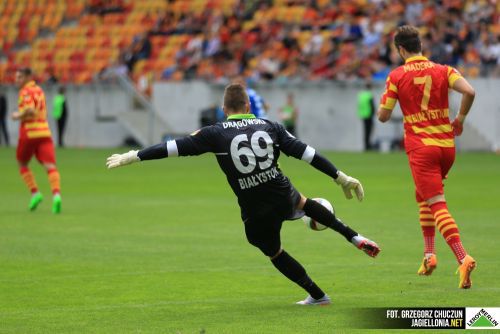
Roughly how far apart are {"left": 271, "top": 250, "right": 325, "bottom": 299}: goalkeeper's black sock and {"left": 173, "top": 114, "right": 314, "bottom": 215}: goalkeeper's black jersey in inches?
18.1

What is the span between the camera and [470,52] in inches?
1315

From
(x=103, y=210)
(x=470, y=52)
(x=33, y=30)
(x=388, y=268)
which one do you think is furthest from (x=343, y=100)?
(x=388, y=268)

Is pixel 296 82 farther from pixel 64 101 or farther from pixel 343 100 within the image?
pixel 64 101

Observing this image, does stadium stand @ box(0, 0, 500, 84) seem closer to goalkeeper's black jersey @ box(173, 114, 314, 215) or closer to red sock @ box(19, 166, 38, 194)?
red sock @ box(19, 166, 38, 194)

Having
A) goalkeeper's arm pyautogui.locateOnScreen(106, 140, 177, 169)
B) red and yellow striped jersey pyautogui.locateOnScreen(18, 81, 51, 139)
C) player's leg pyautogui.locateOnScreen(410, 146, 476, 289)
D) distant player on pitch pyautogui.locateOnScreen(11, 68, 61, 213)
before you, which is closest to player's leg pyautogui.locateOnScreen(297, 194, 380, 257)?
Result: player's leg pyautogui.locateOnScreen(410, 146, 476, 289)

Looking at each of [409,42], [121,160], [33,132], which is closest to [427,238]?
[409,42]

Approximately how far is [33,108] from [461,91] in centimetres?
948

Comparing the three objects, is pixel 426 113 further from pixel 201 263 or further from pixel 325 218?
pixel 201 263

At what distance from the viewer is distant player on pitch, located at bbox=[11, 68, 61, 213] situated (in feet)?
57.3

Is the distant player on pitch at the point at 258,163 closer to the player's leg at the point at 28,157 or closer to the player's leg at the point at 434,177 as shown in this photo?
the player's leg at the point at 434,177

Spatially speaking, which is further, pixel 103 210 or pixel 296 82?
pixel 296 82

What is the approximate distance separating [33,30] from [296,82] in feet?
45.8

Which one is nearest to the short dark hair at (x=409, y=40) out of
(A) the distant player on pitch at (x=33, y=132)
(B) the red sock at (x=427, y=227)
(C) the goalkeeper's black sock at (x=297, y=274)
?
(B) the red sock at (x=427, y=227)

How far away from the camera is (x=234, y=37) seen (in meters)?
39.1
